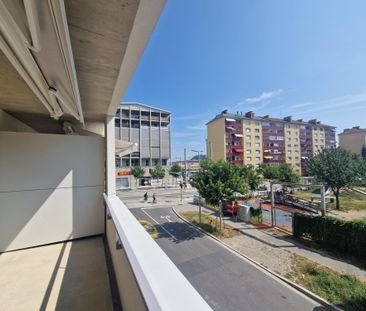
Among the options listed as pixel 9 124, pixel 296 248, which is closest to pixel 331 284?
pixel 296 248

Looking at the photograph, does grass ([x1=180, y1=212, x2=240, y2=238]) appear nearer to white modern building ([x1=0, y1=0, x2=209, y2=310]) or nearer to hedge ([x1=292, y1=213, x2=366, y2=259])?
hedge ([x1=292, y1=213, x2=366, y2=259])

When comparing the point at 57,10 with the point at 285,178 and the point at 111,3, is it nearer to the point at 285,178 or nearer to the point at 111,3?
the point at 111,3

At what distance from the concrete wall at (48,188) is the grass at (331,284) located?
6.52 m

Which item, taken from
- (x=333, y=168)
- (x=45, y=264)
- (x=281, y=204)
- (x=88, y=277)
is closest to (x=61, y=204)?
(x=45, y=264)

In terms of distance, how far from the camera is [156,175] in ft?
108

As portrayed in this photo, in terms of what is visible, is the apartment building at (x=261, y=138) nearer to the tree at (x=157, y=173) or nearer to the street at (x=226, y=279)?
the tree at (x=157, y=173)

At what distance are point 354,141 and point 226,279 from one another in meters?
66.0

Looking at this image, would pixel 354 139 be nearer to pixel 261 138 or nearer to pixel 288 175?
pixel 261 138

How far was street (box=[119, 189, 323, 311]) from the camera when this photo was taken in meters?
4.98

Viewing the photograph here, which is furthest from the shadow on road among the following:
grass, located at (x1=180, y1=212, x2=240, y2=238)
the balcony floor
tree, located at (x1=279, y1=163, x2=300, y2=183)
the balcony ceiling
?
tree, located at (x1=279, y1=163, x2=300, y2=183)

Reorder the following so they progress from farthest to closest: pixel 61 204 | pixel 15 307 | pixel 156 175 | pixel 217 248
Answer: pixel 156 175 < pixel 217 248 < pixel 61 204 < pixel 15 307

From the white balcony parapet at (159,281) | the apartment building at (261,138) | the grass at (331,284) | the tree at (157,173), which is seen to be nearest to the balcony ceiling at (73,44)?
the white balcony parapet at (159,281)

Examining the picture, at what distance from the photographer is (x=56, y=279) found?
3.12m

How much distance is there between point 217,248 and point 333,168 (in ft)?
49.8
